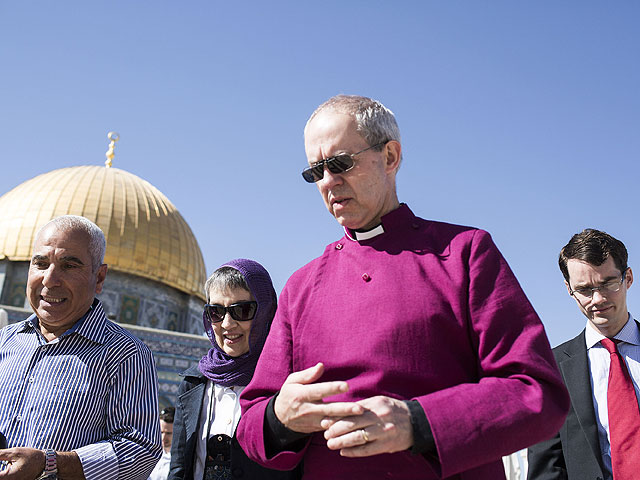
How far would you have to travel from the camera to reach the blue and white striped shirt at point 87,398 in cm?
240

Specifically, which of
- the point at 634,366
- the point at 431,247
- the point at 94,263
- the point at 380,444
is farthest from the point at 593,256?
the point at 94,263

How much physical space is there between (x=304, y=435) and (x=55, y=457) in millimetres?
1216

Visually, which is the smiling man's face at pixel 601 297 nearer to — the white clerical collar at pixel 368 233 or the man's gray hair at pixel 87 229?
the white clerical collar at pixel 368 233

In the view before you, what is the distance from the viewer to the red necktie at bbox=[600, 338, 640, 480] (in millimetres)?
2684

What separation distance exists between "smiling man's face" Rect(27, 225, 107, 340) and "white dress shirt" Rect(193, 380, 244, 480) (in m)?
0.83

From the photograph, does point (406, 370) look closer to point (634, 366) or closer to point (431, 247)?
point (431, 247)

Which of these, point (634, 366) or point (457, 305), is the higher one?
point (457, 305)

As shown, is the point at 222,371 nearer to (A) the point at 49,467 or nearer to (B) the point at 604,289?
(A) the point at 49,467

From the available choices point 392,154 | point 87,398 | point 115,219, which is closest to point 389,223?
point 392,154

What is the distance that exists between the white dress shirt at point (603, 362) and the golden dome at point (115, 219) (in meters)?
19.8

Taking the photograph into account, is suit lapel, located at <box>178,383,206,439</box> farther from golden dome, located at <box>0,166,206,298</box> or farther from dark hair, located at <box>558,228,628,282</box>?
golden dome, located at <box>0,166,206,298</box>

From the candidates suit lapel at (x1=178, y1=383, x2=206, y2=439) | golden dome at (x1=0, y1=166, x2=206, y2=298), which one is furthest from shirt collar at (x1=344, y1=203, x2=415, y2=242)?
golden dome at (x1=0, y1=166, x2=206, y2=298)

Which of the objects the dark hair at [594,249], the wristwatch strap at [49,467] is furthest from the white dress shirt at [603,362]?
the wristwatch strap at [49,467]

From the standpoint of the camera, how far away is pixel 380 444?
4.25ft
